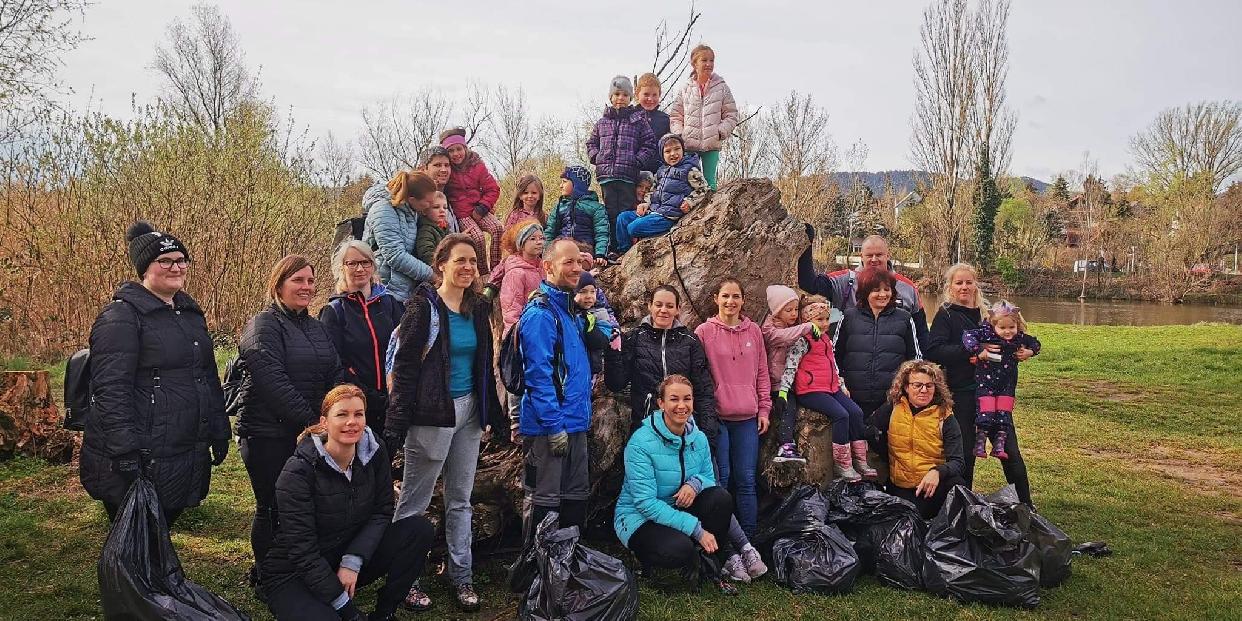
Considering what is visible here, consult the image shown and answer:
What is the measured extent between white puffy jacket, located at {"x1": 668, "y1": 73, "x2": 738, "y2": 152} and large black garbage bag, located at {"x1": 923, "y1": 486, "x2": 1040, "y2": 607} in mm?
4190

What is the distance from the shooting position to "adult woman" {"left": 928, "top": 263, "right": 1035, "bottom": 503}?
5.34 metres

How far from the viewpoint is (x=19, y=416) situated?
21.6 ft

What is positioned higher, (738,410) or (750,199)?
(750,199)

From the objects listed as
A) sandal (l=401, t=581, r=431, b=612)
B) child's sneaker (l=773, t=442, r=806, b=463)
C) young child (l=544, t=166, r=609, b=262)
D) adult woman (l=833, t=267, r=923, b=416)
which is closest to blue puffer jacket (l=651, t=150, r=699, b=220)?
young child (l=544, t=166, r=609, b=262)

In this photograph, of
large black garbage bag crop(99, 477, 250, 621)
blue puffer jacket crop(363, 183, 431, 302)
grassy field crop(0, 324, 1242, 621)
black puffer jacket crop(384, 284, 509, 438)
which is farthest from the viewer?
blue puffer jacket crop(363, 183, 431, 302)

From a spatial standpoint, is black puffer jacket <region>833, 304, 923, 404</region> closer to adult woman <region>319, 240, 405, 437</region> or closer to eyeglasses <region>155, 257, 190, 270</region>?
adult woman <region>319, 240, 405, 437</region>

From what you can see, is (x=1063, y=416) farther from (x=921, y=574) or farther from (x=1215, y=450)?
(x=921, y=574)

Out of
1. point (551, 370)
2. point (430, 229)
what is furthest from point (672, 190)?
point (551, 370)

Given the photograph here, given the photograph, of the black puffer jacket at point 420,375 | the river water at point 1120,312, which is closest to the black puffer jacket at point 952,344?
the black puffer jacket at point 420,375

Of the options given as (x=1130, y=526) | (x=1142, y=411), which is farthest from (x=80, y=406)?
(x=1142, y=411)

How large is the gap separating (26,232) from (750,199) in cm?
934

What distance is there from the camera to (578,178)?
22.8ft

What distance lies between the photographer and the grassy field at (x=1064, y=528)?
4.20 meters

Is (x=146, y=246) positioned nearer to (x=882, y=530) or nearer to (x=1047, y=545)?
(x=882, y=530)
